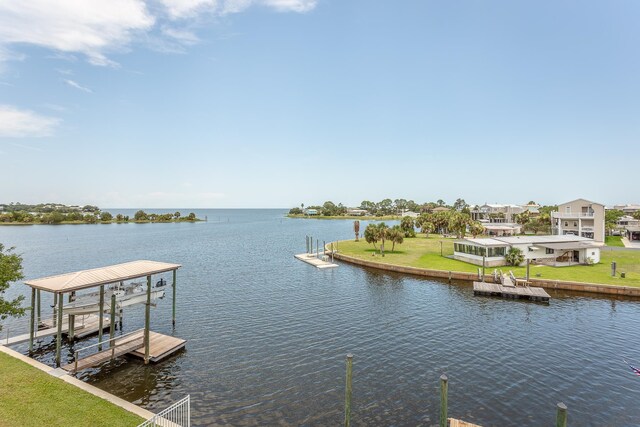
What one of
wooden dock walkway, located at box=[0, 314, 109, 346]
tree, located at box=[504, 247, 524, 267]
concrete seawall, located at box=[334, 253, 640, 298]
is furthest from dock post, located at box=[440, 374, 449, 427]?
tree, located at box=[504, 247, 524, 267]

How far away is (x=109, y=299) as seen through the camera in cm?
2425

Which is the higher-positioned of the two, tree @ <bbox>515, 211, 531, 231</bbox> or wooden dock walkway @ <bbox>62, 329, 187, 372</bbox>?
tree @ <bbox>515, 211, 531, 231</bbox>

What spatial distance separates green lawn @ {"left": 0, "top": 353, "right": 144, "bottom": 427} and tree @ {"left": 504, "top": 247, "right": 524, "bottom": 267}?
46017 mm

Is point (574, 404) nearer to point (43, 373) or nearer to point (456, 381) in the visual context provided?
point (456, 381)

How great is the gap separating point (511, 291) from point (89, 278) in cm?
3662

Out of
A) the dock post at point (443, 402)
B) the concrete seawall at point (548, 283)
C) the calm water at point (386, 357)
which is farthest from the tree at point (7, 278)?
the concrete seawall at point (548, 283)

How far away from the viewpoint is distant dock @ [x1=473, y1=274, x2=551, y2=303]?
31.8 m

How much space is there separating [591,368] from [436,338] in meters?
8.66

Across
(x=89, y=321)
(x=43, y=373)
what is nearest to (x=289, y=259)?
(x=89, y=321)

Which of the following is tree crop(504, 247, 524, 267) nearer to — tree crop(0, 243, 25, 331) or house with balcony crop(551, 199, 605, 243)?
house with balcony crop(551, 199, 605, 243)

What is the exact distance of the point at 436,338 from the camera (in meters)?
22.9

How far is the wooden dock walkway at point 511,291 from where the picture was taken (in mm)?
31797

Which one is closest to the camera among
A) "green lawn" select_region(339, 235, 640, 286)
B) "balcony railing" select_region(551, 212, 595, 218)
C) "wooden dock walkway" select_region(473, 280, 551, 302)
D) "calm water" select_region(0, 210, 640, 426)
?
"calm water" select_region(0, 210, 640, 426)

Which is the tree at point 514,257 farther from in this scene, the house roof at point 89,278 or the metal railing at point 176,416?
the metal railing at point 176,416
